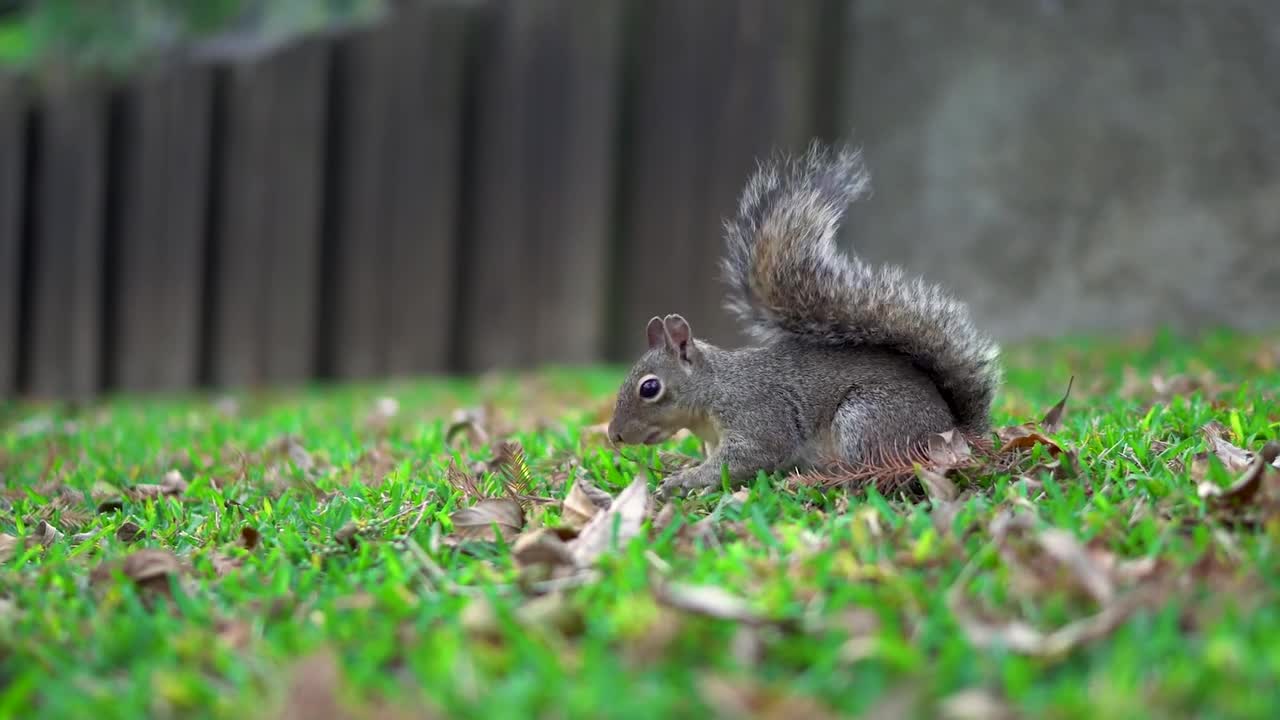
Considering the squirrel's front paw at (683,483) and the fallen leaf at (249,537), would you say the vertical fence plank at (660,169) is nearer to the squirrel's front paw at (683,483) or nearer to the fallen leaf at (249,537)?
the squirrel's front paw at (683,483)

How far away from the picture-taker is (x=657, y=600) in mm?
1520

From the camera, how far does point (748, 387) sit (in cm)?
265

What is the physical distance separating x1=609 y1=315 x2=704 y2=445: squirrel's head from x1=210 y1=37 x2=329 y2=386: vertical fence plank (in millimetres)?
4644

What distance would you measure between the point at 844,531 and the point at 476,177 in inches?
188

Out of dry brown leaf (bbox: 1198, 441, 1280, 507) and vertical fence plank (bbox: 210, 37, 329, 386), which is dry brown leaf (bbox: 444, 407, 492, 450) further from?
vertical fence plank (bbox: 210, 37, 329, 386)

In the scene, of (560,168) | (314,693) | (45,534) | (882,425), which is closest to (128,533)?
(45,534)

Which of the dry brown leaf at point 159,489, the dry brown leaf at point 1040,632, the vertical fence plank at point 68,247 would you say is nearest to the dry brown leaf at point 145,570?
the dry brown leaf at point 159,489

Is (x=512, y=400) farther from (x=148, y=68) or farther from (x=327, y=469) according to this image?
(x=148, y=68)

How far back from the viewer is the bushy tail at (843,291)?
8.23 ft

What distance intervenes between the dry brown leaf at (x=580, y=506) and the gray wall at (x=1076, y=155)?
11.5 feet

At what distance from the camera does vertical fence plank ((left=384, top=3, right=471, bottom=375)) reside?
20.6ft

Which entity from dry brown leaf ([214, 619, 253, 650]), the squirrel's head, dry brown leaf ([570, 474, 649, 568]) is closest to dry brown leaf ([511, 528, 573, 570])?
dry brown leaf ([570, 474, 649, 568])

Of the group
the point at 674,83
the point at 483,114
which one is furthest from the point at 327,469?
the point at 483,114

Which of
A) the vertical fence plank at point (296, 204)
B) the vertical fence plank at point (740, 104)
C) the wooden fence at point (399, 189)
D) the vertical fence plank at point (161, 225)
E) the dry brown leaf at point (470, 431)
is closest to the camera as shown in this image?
the dry brown leaf at point (470, 431)
